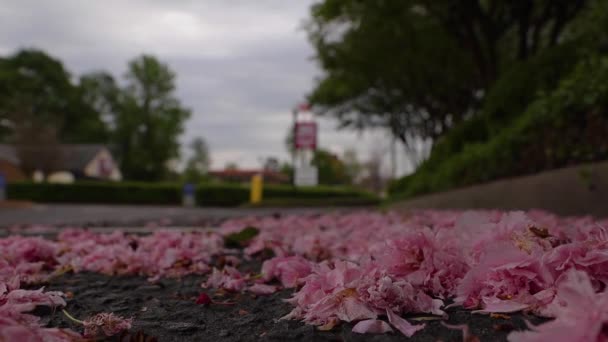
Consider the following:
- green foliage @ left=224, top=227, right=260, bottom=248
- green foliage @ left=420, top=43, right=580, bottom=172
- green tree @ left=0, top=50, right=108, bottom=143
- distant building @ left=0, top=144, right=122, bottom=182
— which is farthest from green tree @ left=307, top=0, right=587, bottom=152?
green tree @ left=0, top=50, right=108, bottom=143

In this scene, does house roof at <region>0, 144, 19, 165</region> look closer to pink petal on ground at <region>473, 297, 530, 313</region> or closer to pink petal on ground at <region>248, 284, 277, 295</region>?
pink petal on ground at <region>248, 284, 277, 295</region>

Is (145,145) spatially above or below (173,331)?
above

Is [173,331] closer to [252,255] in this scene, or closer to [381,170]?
[252,255]

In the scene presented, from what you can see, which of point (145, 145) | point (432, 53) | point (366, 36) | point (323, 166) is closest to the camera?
point (366, 36)

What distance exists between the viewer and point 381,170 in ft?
107

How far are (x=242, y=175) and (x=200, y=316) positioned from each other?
73658 mm

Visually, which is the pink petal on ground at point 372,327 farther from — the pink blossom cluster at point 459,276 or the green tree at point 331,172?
the green tree at point 331,172

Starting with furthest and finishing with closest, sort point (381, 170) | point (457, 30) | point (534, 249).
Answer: point (381, 170) → point (457, 30) → point (534, 249)

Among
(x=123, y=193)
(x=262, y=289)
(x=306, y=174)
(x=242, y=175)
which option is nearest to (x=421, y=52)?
(x=306, y=174)

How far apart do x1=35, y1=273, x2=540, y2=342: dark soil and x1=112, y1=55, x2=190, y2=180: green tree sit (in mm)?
44795

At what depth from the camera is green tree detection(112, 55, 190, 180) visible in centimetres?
4525

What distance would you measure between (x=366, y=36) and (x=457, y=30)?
2973 millimetres

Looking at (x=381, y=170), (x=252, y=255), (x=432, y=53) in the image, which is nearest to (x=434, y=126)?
(x=432, y=53)

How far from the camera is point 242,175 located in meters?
74.6
